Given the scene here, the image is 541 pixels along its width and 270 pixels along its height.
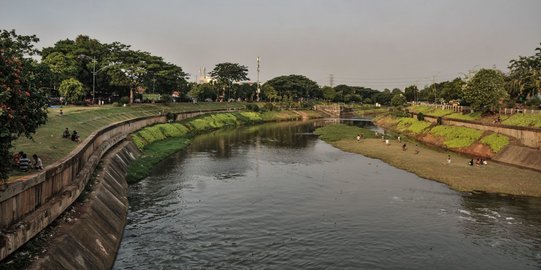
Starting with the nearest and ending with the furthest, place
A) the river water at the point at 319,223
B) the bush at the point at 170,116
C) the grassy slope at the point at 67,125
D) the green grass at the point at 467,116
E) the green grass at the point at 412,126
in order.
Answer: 1. the river water at the point at 319,223
2. the grassy slope at the point at 67,125
3. the green grass at the point at 467,116
4. the green grass at the point at 412,126
5. the bush at the point at 170,116

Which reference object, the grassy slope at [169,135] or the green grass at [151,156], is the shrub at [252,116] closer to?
the grassy slope at [169,135]

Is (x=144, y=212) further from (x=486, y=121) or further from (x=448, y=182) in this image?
(x=486, y=121)

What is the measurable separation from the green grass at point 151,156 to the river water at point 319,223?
5.31ft

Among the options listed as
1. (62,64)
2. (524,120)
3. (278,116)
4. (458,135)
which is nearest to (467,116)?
(458,135)

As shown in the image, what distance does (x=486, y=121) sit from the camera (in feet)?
301

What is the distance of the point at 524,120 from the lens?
77.2 metres

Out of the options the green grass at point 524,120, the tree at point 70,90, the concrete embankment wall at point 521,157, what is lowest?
the concrete embankment wall at point 521,157

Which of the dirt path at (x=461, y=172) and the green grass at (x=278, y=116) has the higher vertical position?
the green grass at (x=278, y=116)

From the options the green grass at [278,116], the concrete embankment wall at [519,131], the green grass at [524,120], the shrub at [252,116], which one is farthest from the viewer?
the green grass at [278,116]

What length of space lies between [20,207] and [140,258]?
8263 mm

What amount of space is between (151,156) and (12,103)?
1808 inches

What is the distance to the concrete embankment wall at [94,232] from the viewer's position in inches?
1000

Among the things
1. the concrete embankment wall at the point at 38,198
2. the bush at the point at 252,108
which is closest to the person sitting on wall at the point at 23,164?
the concrete embankment wall at the point at 38,198

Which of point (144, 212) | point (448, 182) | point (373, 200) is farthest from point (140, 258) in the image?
point (448, 182)
